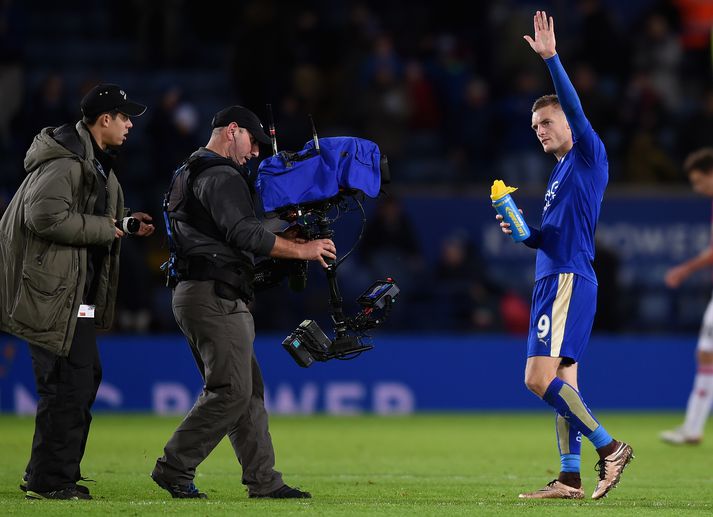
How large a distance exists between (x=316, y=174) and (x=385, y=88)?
1171 centimetres

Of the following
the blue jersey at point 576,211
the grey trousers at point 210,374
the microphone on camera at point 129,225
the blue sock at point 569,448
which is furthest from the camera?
the blue sock at point 569,448

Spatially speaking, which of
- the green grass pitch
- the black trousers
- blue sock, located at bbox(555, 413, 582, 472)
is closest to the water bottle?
blue sock, located at bbox(555, 413, 582, 472)

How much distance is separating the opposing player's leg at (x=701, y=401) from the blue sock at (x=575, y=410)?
5026 millimetres

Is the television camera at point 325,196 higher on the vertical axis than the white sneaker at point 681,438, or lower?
higher

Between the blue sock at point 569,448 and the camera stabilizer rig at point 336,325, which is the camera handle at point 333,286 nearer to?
the camera stabilizer rig at point 336,325

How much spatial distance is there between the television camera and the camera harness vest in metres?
0.31

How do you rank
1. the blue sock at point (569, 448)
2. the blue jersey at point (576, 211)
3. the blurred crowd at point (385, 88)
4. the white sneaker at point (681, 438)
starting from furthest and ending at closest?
the blurred crowd at point (385, 88)
the white sneaker at point (681, 438)
the blue sock at point (569, 448)
the blue jersey at point (576, 211)

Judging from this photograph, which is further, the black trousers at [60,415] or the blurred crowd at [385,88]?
the blurred crowd at [385,88]

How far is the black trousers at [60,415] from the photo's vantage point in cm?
806

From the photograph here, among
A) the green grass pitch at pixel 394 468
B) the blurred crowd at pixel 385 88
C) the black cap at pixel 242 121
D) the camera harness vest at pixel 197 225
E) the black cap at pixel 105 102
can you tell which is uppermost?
the blurred crowd at pixel 385 88

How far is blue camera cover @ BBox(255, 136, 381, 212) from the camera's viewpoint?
8.03 meters

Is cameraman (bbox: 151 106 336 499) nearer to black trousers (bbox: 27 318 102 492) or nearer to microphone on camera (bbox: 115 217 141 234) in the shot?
microphone on camera (bbox: 115 217 141 234)

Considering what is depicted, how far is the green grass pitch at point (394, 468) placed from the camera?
7.79 metres

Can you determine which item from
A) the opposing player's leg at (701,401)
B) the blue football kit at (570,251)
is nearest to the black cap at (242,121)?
the blue football kit at (570,251)
